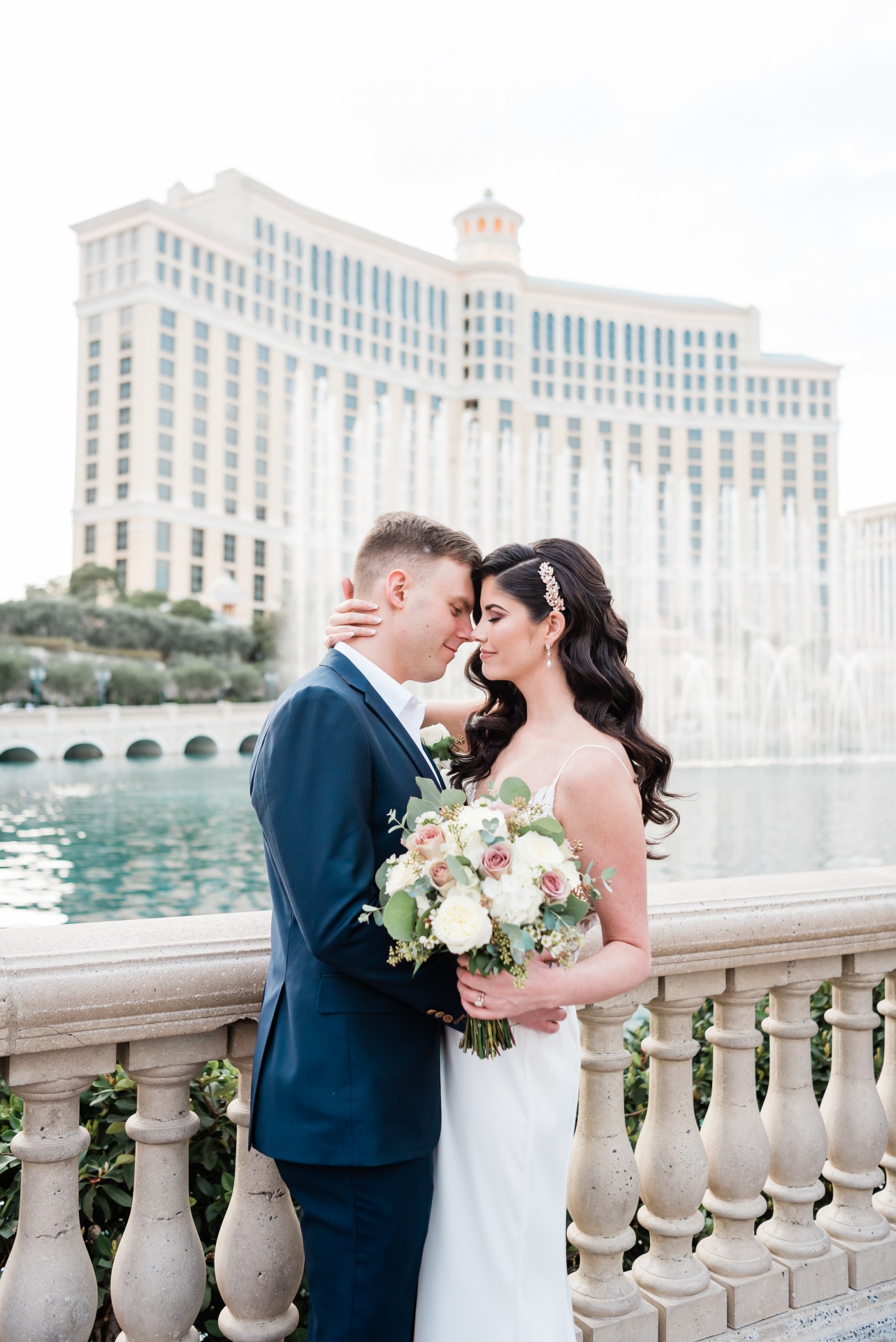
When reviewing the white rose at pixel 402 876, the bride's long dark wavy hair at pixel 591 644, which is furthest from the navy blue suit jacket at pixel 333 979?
the bride's long dark wavy hair at pixel 591 644

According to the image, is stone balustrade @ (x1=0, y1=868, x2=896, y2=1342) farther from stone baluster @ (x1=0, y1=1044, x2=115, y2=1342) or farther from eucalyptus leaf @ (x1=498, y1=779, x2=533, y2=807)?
eucalyptus leaf @ (x1=498, y1=779, x2=533, y2=807)

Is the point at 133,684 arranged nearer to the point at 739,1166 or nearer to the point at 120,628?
the point at 120,628

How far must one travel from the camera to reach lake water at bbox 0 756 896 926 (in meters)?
13.4

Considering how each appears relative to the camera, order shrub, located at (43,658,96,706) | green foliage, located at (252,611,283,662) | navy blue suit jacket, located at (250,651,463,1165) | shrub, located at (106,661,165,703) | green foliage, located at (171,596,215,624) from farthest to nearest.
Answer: green foliage, located at (252,611,283,662)
green foliage, located at (171,596,215,624)
shrub, located at (106,661,165,703)
shrub, located at (43,658,96,706)
navy blue suit jacket, located at (250,651,463,1165)

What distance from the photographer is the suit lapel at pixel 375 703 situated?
6.66 feet

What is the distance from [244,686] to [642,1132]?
50.6 meters

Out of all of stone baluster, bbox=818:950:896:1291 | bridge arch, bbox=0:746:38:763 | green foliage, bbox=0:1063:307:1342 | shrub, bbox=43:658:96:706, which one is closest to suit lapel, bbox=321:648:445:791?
green foliage, bbox=0:1063:307:1342

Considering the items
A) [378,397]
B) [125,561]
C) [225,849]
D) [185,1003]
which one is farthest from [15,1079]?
[378,397]

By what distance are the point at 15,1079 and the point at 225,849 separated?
50.3 feet

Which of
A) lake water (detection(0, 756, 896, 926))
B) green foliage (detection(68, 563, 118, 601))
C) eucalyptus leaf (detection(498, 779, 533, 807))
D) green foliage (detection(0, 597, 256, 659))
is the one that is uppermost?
green foliage (detection(68, 563, 118, 601))

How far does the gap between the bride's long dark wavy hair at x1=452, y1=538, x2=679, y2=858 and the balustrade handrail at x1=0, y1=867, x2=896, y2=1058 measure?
0.25 m

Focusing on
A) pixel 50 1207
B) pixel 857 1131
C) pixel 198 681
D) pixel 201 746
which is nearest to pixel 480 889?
pixel 50 1207

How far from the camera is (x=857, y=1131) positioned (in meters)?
2.70

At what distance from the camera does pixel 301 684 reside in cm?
195
